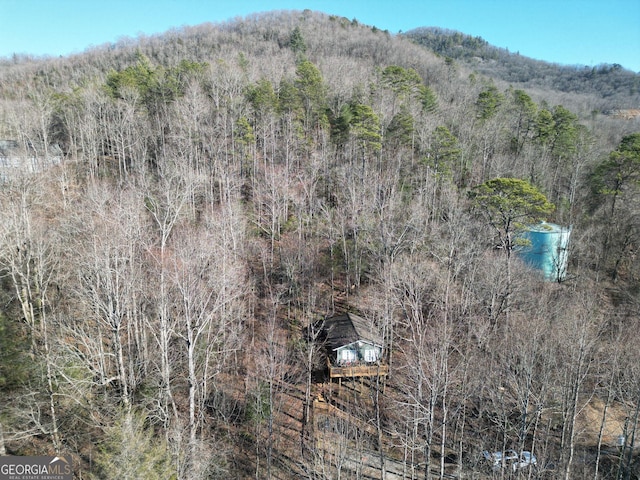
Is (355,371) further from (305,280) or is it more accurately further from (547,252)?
(547,252)

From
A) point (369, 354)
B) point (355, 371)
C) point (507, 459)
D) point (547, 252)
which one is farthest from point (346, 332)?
point (547, 252)

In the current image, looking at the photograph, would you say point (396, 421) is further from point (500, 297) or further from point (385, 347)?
point (500, 297)

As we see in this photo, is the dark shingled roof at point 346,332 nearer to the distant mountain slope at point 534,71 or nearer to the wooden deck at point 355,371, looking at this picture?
the wooden deck at point 355,371

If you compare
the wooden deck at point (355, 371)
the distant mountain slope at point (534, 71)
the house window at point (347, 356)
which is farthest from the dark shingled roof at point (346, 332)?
the distant mountain slope at point (534, 71)

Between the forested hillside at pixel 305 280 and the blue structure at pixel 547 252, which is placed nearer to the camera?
the forested hillside at pixel 305 280

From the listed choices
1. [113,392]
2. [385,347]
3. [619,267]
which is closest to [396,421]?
[385,347]
